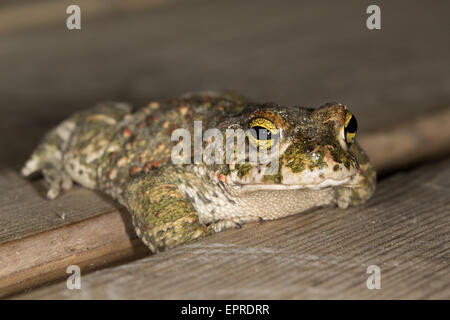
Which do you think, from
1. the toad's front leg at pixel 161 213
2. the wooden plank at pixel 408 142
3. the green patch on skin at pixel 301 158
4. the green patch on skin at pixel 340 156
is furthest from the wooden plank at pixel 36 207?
the wooden plank at pixel 408 142

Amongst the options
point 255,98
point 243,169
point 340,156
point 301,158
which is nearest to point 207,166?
point 243,169

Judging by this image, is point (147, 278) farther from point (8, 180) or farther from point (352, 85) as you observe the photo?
point (352, 85)

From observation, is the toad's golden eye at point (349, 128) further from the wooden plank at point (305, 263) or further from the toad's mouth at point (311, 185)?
the wooden plank at point (305, 263)

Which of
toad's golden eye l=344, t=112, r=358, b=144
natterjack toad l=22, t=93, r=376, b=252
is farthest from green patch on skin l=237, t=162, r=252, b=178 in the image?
toad's golden eye l=344, t=112, r=358, b=144

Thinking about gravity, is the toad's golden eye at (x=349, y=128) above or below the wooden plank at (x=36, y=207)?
above
